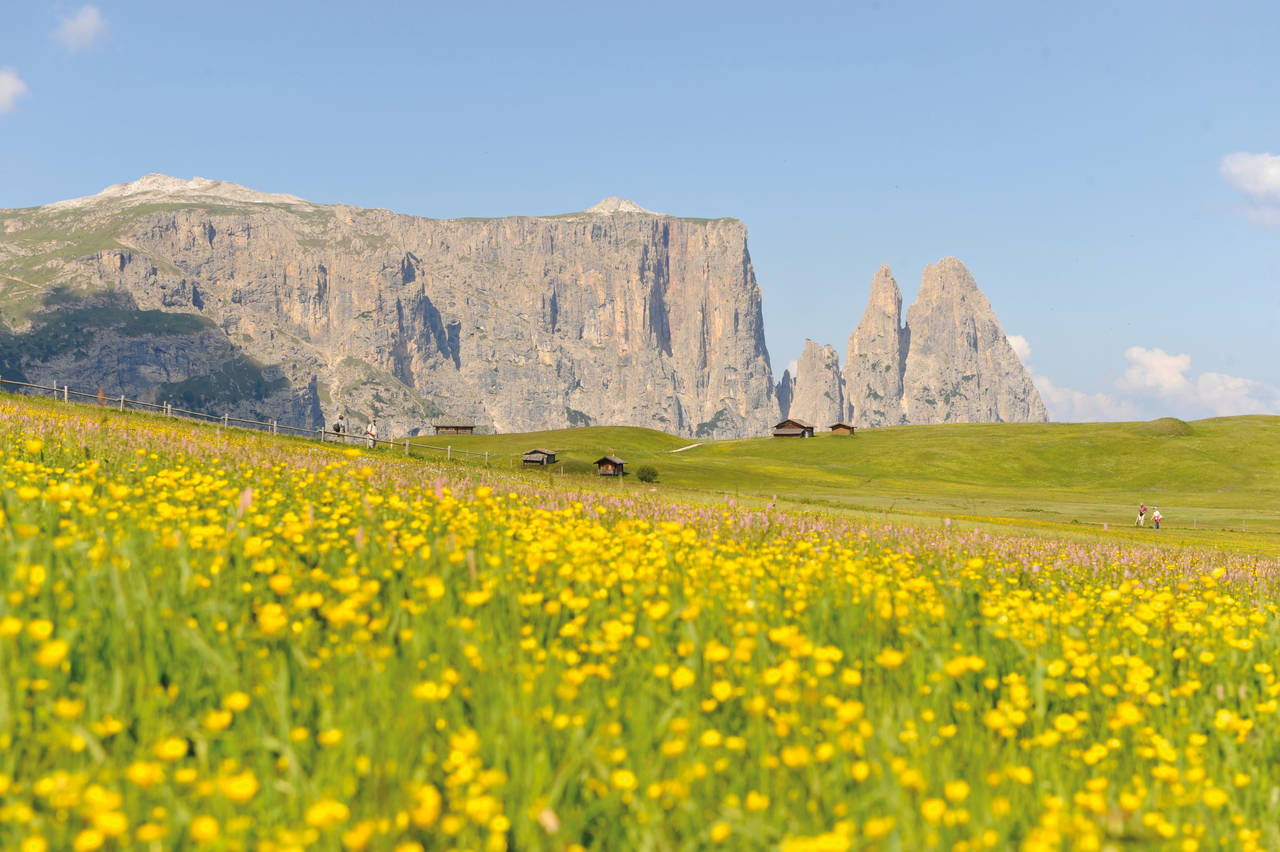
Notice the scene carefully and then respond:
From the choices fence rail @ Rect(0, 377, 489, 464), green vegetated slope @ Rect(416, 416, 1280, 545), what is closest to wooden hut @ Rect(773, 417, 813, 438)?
green vegetated slope @ Rect(416, 416, 1280, 545)

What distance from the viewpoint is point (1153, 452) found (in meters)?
154

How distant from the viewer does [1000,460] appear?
156 m

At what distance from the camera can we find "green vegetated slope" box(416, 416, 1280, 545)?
11275 cm

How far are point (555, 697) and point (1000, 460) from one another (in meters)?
167

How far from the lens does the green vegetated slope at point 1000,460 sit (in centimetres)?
11275

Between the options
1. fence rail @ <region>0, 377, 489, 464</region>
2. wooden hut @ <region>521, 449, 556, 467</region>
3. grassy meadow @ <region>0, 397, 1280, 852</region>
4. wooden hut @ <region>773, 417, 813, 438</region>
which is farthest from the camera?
A: wooden hut @ <region>773, 417, 813, 438</region>

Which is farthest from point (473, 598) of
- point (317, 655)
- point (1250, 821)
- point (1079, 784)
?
point (1250, 821)

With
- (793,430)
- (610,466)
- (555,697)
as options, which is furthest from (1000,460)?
(555,697)

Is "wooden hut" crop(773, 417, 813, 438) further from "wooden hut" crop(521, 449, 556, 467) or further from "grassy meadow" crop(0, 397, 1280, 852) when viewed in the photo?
"grassy meadow" crop(0, 397, 1280, 852)

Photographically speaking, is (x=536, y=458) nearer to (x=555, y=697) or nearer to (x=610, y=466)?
(x=610, y=466)

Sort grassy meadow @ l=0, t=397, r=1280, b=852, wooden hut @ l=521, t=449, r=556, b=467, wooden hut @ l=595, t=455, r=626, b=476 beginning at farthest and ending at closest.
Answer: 1. wooden hut @ l=521, t=449, r=556, b=467
2. wooden hut @ l=595, t=455, r=626, b=476
3. grassy meadow @ l=0, t=397, r=1280, b=852

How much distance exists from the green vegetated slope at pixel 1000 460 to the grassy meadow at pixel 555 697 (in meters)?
94.4

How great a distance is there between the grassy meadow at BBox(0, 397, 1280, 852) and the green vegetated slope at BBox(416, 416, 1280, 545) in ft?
310

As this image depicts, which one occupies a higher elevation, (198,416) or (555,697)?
(198,416)
